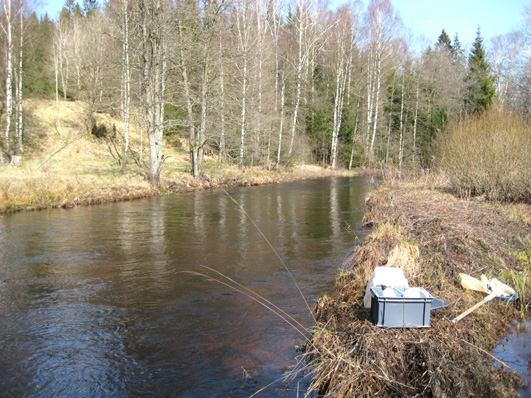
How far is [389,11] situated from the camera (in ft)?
126

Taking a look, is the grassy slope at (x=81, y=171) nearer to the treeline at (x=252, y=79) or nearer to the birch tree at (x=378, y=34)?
the treeline at (x=252, y=79)

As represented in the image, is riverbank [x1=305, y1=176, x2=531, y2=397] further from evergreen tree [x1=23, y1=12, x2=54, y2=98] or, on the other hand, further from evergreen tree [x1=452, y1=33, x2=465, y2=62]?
evergreen tree [x1=452, y1=33, x2=465, y2=62]

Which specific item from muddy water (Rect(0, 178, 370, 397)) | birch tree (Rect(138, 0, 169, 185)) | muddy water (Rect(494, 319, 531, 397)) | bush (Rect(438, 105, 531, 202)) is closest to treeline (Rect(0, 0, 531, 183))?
birch tree (Rect(138, 0, 169, 185))

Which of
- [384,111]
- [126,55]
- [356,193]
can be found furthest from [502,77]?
[126,55]

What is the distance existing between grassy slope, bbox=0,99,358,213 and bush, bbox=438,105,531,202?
43.3 ft

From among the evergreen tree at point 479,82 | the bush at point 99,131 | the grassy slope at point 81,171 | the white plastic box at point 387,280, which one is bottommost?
the white plastic box at point 387,280

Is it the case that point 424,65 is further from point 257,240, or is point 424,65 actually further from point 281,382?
point 281,382

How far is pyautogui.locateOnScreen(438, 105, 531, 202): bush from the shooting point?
41.4 feet

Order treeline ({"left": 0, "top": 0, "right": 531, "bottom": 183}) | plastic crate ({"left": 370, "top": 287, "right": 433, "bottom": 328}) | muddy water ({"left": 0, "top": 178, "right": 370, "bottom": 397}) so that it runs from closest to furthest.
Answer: plastic crate ({"left": 370, "top": 287, "right": 433, "bottom": 328}) → muddy water ({"left": 0, "top": 178, "right": 370, "bottom": 397}) → treeline ({"left": 0, "top": 0, "right": 531, "bottom": 183})

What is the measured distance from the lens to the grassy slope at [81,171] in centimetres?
1628

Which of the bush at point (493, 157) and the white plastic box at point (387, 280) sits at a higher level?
the bush at point (493, 157)

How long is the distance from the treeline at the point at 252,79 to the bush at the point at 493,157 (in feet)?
18.6

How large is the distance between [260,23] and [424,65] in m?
21.4

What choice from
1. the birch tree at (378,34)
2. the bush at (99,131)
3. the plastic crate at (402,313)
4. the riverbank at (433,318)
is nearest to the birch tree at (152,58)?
the bush at (99,131)
